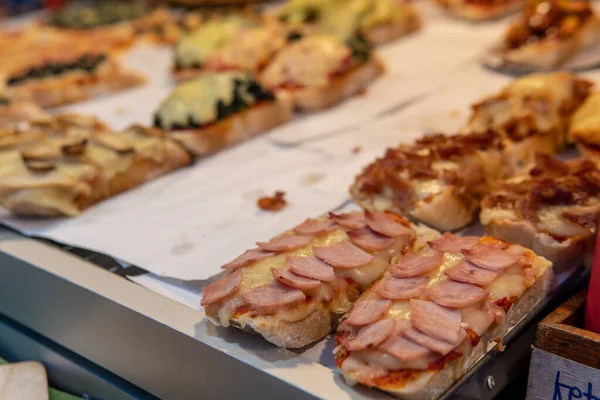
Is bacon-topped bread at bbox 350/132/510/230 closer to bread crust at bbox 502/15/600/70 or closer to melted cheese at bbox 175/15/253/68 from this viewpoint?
bread crust at bbox 502/15/600/70

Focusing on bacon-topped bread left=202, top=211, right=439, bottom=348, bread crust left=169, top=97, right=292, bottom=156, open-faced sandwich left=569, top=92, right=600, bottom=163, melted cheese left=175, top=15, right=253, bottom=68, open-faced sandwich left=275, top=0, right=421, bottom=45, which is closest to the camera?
bacon-topped bread left=202, top=211, right=439, bottom=348

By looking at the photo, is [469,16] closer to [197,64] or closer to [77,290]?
[197,64]

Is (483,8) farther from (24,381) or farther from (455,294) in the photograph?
(24,381)

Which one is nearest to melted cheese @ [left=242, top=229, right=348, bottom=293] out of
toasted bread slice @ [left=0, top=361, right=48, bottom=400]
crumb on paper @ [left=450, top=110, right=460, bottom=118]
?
toasted bread slice @ [left=0, top=361, right=48, bottom=400]

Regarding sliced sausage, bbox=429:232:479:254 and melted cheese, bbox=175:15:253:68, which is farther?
melted cheese, bbox=175:15:253:68

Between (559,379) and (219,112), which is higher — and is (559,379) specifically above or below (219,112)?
below

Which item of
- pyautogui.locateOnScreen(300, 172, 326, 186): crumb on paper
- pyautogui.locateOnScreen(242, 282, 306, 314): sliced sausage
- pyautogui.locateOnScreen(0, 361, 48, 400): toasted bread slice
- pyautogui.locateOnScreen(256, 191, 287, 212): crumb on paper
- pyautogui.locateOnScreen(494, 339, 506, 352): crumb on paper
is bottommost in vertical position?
pyautogui.locateOnScreen(0, 361, 48, 400): toasted bread slice

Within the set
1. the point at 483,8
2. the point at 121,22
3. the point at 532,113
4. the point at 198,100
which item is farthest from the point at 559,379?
the point at 121,22

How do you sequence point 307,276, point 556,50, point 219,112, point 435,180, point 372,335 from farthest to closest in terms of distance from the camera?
point 556,50
point 219,112
point 435,180
point 307,276
point 372,335
